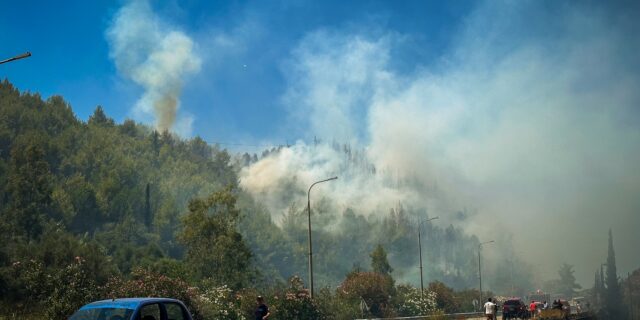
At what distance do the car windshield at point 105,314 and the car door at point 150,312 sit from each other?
0.81ft

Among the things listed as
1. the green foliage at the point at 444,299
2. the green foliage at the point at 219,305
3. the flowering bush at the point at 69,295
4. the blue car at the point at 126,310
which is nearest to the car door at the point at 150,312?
the blue car at the point at 126,310

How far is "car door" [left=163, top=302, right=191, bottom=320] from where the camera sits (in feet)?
38.7

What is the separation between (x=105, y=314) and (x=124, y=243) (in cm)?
13301

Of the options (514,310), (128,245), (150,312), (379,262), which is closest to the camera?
(150,312)

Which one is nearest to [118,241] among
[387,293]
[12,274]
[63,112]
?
[63,112]

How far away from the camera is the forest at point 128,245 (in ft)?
117

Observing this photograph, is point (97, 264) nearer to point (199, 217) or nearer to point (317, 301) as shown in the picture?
point (199, 217)

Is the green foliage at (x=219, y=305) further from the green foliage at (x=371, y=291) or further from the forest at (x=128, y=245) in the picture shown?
the green foliage at (x=371, y=291)

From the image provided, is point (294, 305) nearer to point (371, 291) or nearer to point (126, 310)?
point (371, 291)

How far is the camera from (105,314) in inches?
424

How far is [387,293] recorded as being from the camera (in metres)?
57.7

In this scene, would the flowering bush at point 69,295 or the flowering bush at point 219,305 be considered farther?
the flowering bush at point 219,305

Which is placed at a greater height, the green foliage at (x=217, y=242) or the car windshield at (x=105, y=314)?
the green foliage at (x=217, y=242)

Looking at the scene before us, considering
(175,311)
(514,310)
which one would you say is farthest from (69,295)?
(514,310)
